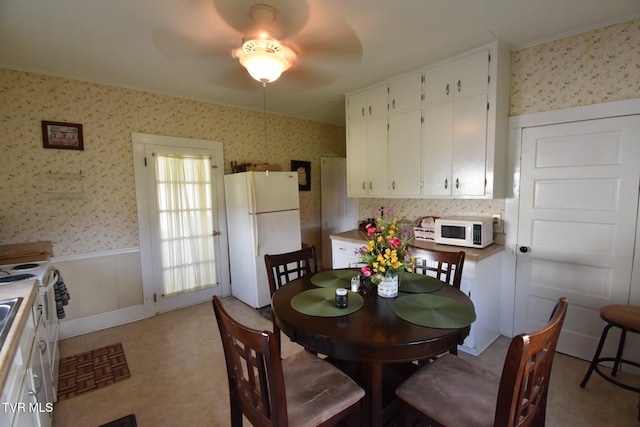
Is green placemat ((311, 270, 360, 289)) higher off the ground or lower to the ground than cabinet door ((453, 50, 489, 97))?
lower

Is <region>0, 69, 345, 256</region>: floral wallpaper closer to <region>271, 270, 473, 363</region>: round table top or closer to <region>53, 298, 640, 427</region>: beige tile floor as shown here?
<region>53, 298, 640, 427</region>: beige tile floor

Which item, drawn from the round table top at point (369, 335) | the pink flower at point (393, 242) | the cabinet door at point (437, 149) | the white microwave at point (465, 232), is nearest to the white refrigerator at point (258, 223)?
the cabinet door at point (437, 149)

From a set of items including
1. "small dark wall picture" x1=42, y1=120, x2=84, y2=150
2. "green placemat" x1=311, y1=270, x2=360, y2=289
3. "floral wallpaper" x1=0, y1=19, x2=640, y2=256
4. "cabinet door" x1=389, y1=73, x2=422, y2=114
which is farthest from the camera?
"cabinet door" x1=389, y1=73, x2=422, y2=114

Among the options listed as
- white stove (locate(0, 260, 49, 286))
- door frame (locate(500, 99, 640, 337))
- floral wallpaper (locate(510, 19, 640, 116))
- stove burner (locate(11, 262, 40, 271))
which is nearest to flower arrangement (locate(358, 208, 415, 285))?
door frame (locate(500, 99, 640, 337))

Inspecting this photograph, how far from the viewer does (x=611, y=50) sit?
2172mm

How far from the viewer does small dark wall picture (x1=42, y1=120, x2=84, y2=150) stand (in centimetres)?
278

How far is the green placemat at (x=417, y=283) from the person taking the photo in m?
1.80

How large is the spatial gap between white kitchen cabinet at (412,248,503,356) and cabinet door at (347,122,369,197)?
142 cm

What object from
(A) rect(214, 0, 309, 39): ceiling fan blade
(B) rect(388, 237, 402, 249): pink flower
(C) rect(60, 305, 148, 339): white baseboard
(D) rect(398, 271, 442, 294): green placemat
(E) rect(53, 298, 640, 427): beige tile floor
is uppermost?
(A) rect(214, 0, 309, 39): ceiling fan blade

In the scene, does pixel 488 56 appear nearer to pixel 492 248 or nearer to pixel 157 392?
pixel 492 248

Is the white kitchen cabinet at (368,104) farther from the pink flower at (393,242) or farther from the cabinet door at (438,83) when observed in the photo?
the pink flower at (393,242)

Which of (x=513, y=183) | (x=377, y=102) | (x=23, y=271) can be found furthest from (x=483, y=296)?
(x=23, y=271)

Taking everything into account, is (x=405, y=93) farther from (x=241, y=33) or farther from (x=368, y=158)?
(x=241, y=33)

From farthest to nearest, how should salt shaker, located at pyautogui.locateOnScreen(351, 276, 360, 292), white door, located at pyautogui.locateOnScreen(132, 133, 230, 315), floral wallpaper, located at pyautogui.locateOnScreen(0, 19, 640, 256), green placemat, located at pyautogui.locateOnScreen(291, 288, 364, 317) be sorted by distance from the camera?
white door, located at pyautogui.locateOnScreen(132, 133, 230, 315) < floral wallpaper, located at pyautogui.locateOnScreen(0, 19, 640, 256) < salt shaker, located at pyautogui.locateOnScreen(351, 276, 360, 292) < green placemat, located at pyautogui.locateOnScreen(291, 288, 364, 317)
